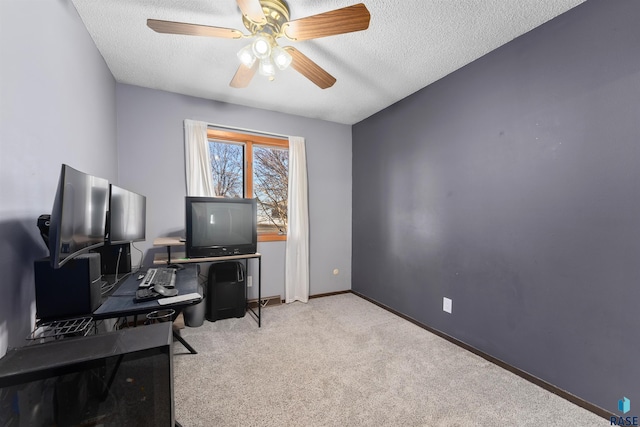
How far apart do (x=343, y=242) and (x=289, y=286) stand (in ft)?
3.37

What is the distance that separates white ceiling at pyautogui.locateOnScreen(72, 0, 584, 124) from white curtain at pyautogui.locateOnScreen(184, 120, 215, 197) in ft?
1.31

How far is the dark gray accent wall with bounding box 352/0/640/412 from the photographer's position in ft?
4.65

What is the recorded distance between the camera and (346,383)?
5.72 ft

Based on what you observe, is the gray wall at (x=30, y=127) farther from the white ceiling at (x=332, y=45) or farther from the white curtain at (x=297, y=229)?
the white curtain at (x=297, y=229)

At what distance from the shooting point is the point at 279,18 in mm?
1563

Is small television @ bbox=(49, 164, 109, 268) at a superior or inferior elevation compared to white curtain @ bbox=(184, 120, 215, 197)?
inferior

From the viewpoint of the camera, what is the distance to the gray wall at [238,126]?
261 cm

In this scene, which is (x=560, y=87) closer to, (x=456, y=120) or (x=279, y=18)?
(x=456, y=120)

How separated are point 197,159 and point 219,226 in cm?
84

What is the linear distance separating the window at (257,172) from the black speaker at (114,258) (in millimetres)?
1275

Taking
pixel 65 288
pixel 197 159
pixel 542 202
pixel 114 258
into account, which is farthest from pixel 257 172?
pixel 542 202

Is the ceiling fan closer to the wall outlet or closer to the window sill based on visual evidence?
the window sill

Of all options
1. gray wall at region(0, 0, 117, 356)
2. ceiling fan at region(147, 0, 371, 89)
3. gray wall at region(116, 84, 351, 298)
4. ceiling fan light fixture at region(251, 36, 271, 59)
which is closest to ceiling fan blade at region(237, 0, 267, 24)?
ceiling fan at region(147, 0, 371, 89)

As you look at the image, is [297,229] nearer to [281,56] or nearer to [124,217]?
[124,217]
